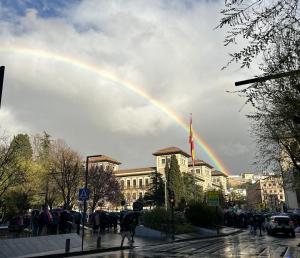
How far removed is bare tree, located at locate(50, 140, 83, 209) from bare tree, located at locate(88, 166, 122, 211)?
980 cm

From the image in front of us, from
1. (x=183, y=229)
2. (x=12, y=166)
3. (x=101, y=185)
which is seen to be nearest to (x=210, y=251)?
(x=183, y=229)

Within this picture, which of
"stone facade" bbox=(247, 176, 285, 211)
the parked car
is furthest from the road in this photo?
"stone facade" bbox=(247, 176, 285, 211)

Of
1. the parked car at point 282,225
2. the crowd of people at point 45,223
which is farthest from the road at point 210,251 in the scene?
the parked car at point 282,225

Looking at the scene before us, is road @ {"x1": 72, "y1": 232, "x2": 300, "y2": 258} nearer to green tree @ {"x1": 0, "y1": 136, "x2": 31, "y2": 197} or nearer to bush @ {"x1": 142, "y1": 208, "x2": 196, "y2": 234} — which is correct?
bush @ {"x1": 142, "y1": 208, "x2": 196, "y2": 234}

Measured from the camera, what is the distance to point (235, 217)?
4872cm

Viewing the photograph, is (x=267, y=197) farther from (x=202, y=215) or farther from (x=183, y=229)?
(x=183, y=229)

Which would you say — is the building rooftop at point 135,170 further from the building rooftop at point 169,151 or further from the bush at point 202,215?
the bush at point 202,215

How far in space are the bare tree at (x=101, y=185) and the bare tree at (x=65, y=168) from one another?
9.80 m

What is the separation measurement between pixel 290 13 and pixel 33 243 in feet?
47.3

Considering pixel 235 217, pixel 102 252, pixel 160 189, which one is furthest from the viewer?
pixel 160 189

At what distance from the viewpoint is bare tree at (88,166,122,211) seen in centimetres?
6300

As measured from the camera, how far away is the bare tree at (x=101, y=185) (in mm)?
63000

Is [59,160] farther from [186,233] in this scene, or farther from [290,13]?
[290,13]

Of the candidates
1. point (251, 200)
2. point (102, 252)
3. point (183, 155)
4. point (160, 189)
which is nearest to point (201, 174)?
point (183, 155)
